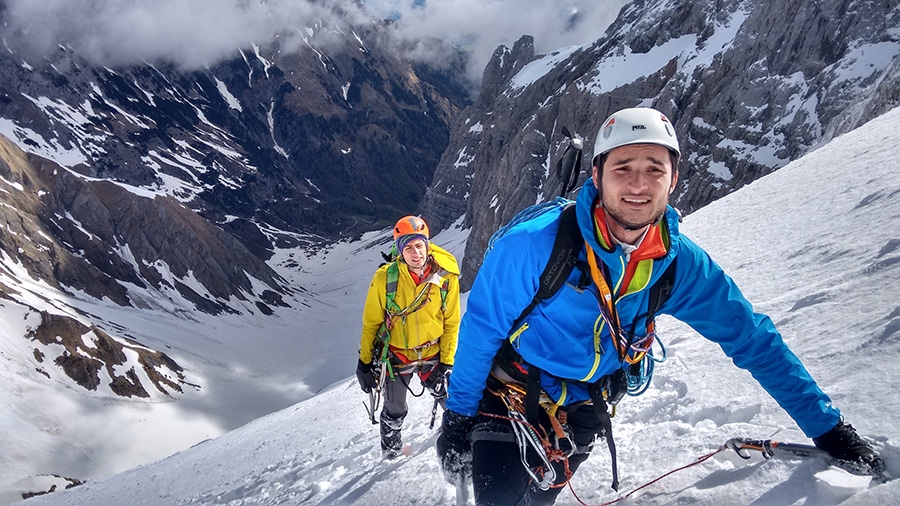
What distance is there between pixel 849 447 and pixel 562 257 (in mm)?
1840

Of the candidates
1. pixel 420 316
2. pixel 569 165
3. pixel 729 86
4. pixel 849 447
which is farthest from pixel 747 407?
pixel 729 86

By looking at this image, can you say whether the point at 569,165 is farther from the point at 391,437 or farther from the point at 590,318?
the point at 391,437

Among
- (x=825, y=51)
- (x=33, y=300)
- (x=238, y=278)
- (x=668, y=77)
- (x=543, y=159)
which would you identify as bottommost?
(x=825, y=51)

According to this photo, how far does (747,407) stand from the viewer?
160 inches

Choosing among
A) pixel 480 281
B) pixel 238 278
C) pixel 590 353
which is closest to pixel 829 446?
pixel 590 353

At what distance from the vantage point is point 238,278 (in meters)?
128

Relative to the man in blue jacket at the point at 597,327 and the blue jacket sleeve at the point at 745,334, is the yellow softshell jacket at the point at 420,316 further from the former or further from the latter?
the blue jacket sleeve at the point at 745,334

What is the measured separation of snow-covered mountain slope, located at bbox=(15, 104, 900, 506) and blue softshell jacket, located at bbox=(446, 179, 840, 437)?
426mm

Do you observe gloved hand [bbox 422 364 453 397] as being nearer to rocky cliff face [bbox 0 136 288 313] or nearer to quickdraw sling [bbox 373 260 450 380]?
quickdraw sling [bbox 373 260 450 380]

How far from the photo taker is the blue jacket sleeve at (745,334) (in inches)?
121

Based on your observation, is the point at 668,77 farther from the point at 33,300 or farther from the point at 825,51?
the point at 33,300

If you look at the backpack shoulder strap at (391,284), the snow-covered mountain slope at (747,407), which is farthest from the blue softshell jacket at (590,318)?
the backpack shoulder strap at (391,284)

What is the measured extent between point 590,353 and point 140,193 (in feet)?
450

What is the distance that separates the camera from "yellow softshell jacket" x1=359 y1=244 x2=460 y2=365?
20.6 ft
